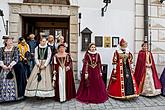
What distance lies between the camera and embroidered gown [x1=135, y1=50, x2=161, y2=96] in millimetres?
5448

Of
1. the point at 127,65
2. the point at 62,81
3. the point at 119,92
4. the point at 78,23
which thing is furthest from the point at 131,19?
the point at 62,81

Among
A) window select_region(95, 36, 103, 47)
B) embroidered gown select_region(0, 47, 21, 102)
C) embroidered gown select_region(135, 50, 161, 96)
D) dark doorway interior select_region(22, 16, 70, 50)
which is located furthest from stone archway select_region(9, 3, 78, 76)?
embroidered gown select_region(135, 50, 161, 96)

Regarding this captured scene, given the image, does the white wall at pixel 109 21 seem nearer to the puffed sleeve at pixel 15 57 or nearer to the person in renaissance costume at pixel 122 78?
the person in renaissance costume at pixel 122 78

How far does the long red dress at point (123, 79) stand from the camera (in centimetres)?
511

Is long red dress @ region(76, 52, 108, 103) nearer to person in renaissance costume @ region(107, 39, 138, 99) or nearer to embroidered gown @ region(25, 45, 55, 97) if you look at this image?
person in renaissance costume @ region(107, 39, 138, 99)

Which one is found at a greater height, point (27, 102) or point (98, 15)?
point (98, 15)

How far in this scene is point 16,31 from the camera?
7105 millimetres

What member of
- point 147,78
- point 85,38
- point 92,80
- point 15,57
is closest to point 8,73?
point 15,57

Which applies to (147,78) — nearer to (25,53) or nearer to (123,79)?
(123,79)

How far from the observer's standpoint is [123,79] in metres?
5.17

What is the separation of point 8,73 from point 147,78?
12.0 ft

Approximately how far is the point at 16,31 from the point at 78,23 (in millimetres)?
2252

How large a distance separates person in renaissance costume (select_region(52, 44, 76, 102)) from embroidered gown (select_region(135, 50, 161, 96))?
80.5 inches

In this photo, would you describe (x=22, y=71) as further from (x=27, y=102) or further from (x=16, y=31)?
(x=16, y=31)
